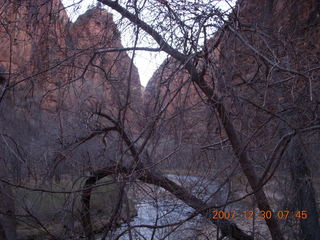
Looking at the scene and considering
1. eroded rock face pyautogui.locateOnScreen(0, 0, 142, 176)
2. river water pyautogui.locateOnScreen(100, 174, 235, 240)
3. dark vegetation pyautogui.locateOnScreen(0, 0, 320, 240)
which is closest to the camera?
dark vegetation pyautogui.locateOnScreen(0, 0, 320, 240)

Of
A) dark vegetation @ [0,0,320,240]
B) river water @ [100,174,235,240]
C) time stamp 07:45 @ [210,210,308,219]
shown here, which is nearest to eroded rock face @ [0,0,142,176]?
dark vegetation @ [0,0,320,240]

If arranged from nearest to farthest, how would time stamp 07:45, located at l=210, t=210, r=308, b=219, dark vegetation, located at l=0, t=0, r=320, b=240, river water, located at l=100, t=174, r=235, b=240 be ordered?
dark vegetation, located at l=0, t=0, r=320, b=240 → river water, located at l=100, t=174, r=235, b=240 → time stamp 07:45, located at l=210, t=210, r=308, b=219

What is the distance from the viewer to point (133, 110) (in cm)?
354

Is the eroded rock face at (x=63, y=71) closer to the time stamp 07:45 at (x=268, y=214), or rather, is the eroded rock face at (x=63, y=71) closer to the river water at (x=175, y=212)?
the river water at (x=175, y=212)

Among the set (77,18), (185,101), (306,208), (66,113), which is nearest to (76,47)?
(77,18)

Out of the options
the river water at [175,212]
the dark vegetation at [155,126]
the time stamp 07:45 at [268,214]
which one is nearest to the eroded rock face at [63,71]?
the dark vegetation at [155,126]

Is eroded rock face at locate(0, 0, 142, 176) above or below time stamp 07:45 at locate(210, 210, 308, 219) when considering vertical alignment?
above

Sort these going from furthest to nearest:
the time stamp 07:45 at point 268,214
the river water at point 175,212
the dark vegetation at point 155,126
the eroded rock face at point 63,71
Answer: the time stamp 07:45 at point 268,214, the eroded rock face at point 63,71, the river water at point 175,212, the dark vegetation at point 155,126

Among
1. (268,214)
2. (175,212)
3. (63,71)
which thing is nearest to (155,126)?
(175,212)

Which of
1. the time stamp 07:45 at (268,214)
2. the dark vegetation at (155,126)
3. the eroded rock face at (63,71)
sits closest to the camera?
the dark vegetation at (155,126)

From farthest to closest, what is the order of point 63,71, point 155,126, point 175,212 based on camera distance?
1. point 63,71
2. point 175,212
3. point 155,126

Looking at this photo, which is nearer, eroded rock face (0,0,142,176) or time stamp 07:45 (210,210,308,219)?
eroded rock face (0,0,142,176)

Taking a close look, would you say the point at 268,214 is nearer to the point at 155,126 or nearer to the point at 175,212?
the point at 175,212

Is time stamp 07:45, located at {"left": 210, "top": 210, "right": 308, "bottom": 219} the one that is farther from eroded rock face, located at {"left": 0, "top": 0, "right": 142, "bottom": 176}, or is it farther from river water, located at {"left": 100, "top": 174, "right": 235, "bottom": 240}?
eroded rock face, located at {"left": 0, "top": 0, "right": 142, "bottom": 176}
